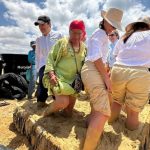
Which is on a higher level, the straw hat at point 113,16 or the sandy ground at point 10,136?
the straw hat at point 113,16

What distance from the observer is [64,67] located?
4684mm

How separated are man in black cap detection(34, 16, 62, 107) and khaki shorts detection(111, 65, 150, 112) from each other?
1517 mm

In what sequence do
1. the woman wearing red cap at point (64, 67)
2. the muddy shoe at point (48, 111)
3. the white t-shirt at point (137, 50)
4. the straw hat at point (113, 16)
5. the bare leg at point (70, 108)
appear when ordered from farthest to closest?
the bare leg at point (70, 108)
the muddy shoe at point (48, 111)
the woman wearing red cap at point (64, 67)
the white t-shirt at point (137, 50)
the straw hat at point (113, 16)

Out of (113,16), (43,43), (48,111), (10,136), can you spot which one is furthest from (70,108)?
(113,16)

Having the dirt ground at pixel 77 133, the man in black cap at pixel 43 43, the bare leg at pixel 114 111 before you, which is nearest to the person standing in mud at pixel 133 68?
the bare leg at pixel 114 111

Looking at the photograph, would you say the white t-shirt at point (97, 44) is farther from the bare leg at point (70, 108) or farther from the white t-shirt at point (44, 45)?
the white t-shirt at point (44, 45)

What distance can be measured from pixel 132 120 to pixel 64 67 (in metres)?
1.22

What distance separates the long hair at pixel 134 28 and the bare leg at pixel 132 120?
0.98 meters

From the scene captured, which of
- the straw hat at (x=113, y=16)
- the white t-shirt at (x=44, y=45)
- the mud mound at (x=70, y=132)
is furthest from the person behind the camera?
the white t-shirt at (x=44, y=45)

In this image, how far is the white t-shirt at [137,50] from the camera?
167 inches

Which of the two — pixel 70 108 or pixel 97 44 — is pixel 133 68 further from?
pixel 70 108

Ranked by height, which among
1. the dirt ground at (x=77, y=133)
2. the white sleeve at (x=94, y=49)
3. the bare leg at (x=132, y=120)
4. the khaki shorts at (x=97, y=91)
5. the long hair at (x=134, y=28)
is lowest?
the dirt ground at (x=77, y=133)

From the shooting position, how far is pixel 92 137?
392 cm

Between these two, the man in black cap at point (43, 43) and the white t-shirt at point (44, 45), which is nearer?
the man in black cap at point (43, 43)
